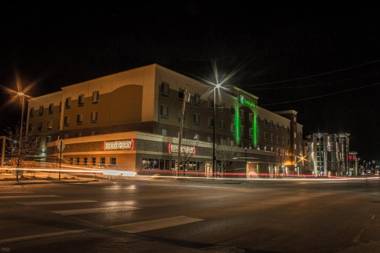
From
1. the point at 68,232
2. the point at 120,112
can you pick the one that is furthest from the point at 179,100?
the point at 68,232

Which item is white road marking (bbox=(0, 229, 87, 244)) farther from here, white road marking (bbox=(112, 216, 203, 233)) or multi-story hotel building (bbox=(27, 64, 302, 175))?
multi-story hotel building (bbox=(27, 64, 302, 175))

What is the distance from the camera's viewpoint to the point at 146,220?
11.0 m

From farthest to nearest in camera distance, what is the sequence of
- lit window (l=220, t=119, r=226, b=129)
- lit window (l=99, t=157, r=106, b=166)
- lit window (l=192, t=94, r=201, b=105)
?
1. lit window (l=220, t=119, r=226, b=129)
2. lit window (l=192, t=94, r=201, b=105)
3. lit window (l=99, t=157, r=106, b=166)

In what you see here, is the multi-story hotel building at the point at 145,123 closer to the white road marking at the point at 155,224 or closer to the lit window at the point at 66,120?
the lit window at the point at 66,120

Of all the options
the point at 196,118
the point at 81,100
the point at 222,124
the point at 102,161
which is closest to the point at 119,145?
the point at 102,161

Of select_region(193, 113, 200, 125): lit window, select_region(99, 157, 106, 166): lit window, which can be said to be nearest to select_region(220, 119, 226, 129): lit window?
select_region(193, 113, 200, 125): lit window

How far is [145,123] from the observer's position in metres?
52.4

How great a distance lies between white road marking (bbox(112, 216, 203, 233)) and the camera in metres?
9.62

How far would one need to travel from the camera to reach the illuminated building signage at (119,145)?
47250 mm

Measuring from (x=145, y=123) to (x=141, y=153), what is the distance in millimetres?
6058

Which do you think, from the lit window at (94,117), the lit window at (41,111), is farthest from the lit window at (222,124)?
the lit window at (41,111)

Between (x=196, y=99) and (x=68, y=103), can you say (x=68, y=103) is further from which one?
(x=196, y=99)

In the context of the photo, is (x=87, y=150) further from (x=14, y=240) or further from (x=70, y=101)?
(x=14, y=240)

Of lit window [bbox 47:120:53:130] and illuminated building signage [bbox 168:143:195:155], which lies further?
lit window [bbox 47:120:53:130]
